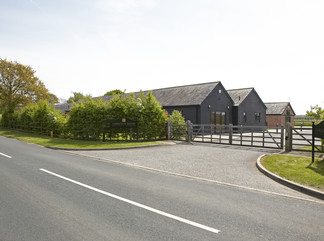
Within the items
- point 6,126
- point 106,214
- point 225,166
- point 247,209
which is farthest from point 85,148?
point 6,126

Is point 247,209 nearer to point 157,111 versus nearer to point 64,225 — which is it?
point 64,225

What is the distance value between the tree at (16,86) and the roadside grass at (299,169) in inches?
1745

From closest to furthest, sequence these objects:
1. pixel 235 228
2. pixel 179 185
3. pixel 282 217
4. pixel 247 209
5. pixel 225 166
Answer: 1. pixel 235 228
2. pixel 282 217
3. pixel 247 209
4. pixel 179 185
5. pixel 225 166

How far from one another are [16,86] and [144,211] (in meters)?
47.9

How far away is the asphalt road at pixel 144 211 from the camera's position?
12.9 feet

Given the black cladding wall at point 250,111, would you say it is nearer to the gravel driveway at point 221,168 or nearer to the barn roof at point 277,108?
the barn roof at point 277,108

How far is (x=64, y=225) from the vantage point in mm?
4188

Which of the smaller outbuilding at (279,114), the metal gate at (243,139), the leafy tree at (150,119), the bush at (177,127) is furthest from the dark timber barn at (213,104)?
the leafy tree at (150,119)

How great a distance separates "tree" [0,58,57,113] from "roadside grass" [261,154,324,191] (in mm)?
44314

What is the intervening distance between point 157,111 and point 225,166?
36.8 ft

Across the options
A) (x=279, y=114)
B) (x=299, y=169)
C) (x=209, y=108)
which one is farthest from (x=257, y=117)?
(x=299, y=169)

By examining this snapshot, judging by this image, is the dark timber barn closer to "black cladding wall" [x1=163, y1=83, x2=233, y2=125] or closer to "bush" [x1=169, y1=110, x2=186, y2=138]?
"black cladding wall" [x1=163, y1=83, x2=233, y2=125]

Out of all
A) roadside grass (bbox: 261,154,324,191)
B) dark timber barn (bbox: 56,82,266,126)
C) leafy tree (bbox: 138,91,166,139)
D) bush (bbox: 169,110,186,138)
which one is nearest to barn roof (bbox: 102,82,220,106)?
dark timber barn (bbox: 56,82,266,126)

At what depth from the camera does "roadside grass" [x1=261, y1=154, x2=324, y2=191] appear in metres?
6.89
